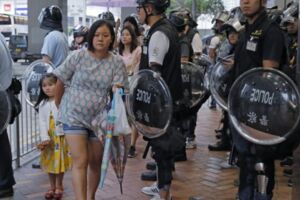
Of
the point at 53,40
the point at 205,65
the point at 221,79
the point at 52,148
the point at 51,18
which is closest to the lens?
the point at 221,79

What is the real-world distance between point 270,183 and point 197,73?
2.09 m

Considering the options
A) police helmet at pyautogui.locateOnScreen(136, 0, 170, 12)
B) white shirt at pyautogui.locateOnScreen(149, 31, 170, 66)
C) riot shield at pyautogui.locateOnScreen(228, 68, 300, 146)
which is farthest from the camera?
police helmet at pyautogui.locateOnScreen(136, 0, 170, 12)

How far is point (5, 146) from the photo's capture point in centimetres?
441

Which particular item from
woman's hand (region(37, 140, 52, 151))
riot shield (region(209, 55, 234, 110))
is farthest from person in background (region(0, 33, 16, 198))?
riot shield (region(209, 55, 234, 110))

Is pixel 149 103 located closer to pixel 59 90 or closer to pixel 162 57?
pixel 162 57

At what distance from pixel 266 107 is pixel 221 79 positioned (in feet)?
5.12

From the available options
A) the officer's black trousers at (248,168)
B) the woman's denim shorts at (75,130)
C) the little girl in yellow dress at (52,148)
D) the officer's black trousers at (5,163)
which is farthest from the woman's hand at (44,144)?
the officer's black trousers at (248,168)

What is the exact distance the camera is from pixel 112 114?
11.8ft

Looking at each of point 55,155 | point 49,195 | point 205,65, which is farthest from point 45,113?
point 205,65

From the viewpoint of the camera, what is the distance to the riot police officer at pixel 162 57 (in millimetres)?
3859

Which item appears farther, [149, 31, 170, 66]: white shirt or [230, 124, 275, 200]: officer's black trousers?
[149, 31, 170, 66]: white shirt

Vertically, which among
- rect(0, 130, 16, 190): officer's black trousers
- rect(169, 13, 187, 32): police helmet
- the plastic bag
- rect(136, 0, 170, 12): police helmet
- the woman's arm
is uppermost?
rect(136, 0, 170, 12): police helmet

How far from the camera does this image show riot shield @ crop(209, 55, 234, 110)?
168 inches

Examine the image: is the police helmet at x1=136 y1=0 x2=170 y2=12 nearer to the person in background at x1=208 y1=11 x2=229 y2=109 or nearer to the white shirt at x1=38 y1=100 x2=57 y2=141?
the white shirt at x1=38 y1=100 x2=57 y2=141
